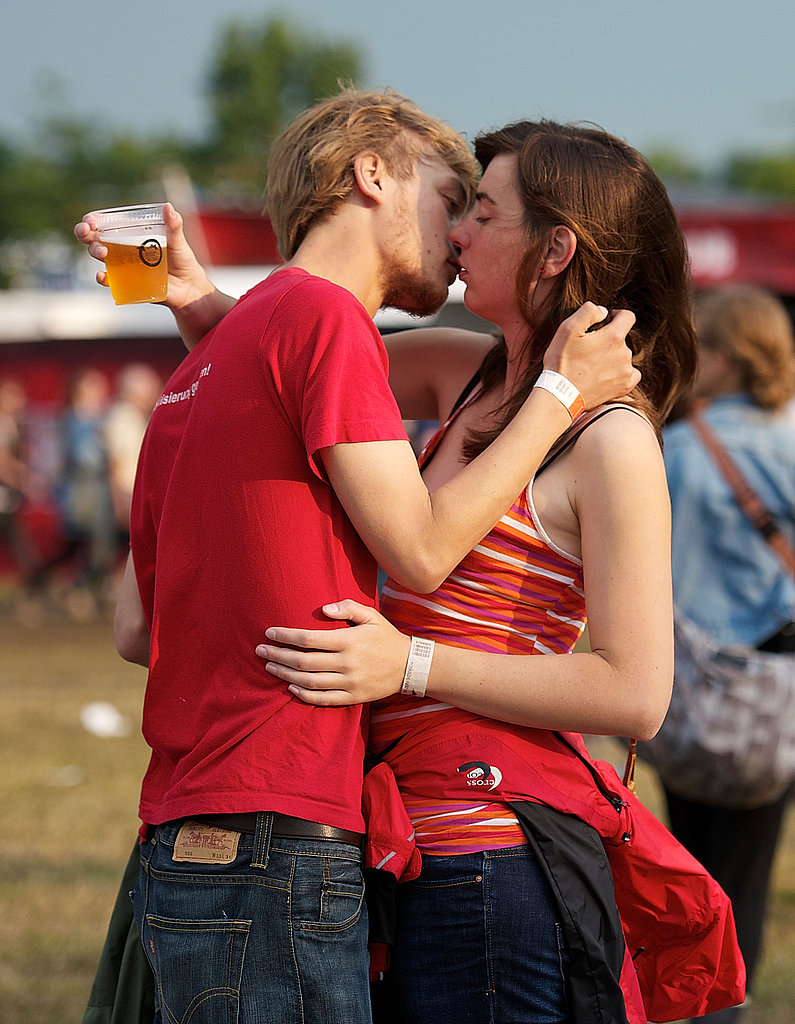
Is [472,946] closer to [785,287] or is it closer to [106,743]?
[106,743]

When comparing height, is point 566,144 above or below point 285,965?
above

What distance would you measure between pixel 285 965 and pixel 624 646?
28.5 inches

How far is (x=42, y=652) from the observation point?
10250 millimetres

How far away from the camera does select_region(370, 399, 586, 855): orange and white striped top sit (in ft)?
6.06

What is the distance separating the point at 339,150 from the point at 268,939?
4.43 feet

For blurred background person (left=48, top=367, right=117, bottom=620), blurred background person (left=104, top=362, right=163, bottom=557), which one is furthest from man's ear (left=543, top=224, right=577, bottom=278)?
blurred background person (left=48, top=367, right=117, bottom=620)

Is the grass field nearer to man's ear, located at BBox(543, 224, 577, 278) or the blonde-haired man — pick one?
the blonde-haired man

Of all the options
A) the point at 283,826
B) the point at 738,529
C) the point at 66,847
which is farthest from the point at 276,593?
the point at 66,847

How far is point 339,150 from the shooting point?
2027 mm

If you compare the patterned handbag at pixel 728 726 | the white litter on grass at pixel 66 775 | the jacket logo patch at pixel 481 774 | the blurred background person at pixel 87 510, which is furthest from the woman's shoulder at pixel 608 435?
the blurred background person at pixel 87 510

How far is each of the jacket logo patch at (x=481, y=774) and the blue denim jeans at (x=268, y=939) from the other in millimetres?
225

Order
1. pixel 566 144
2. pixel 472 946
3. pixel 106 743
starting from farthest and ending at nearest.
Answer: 1. pixel 106 743
2. pixel 566 144
3. pixel 472 946

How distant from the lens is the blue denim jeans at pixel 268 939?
5.46ft

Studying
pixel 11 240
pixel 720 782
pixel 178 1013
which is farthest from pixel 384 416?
pixel 11 240
